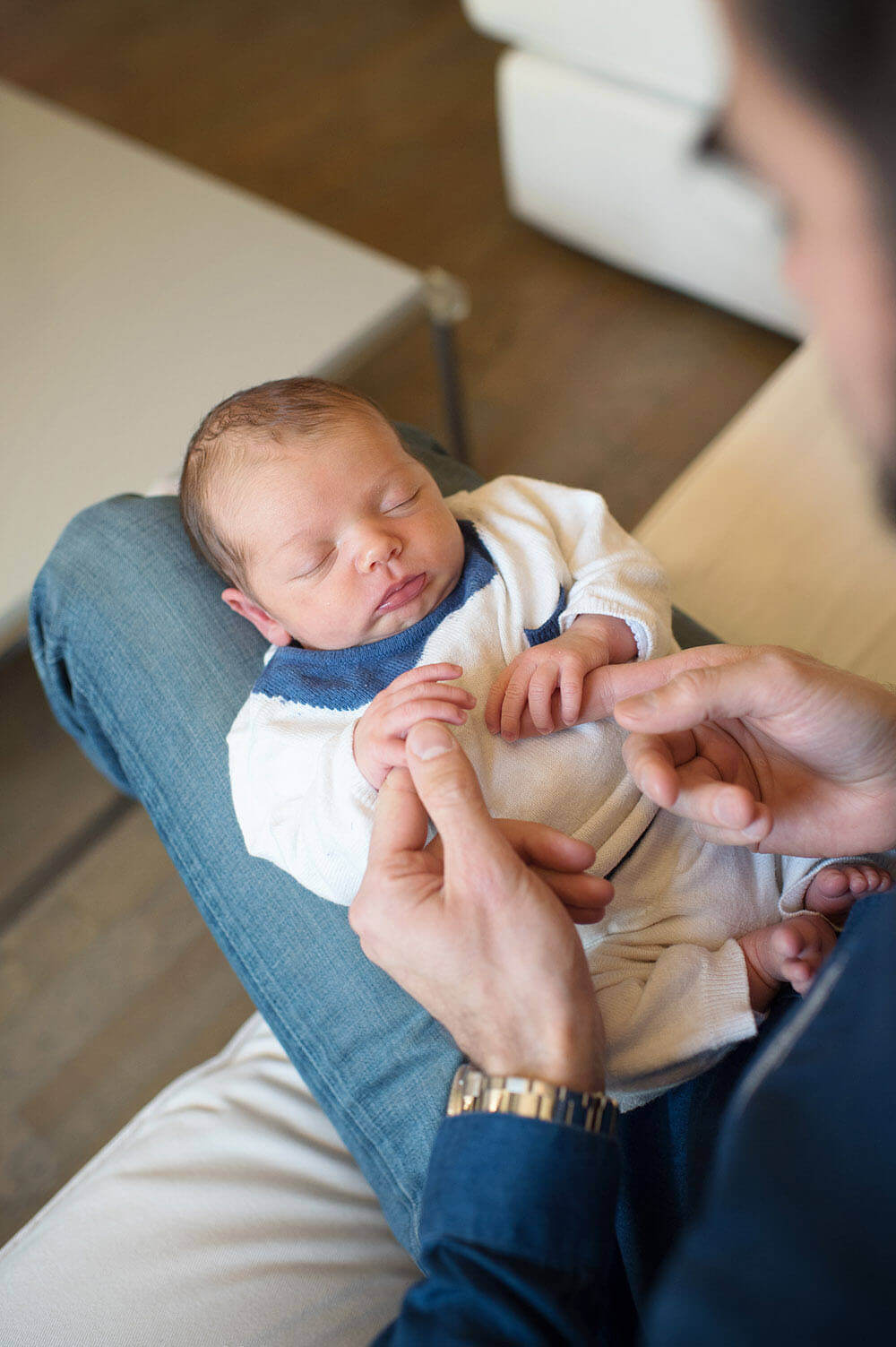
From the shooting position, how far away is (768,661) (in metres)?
0.62

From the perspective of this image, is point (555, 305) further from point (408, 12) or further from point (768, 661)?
point (768, 661)

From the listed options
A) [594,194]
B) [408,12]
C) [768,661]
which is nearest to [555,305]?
Result: [594,194]

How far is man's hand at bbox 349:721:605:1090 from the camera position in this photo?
1.91ft

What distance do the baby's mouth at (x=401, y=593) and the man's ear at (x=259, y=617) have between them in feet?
0.41

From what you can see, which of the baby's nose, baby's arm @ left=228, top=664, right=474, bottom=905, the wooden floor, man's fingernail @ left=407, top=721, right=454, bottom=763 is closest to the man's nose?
the baby's nose

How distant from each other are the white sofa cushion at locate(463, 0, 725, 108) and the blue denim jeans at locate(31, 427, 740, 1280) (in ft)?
3.78

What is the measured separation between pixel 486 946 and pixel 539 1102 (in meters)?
0.09

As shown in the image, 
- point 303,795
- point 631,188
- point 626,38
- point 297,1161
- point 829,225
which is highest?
point 626,38

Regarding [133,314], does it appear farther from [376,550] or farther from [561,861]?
[561,861]

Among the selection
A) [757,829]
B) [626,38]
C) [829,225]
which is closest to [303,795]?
[757,829]

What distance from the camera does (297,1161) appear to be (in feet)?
2.79

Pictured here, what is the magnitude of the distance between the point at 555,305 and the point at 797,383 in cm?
114

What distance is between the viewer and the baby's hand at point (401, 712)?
2.37ft

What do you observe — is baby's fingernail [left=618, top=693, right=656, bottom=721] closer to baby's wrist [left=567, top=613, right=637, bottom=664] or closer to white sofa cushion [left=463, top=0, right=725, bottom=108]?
baby's wrist [left=567, top=613, right=637, bottom=664]
